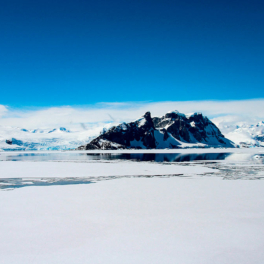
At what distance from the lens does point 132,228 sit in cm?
1149

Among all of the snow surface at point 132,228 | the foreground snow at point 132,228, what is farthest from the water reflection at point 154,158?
the snow surface at point 132,228

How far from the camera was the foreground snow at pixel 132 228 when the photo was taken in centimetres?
889

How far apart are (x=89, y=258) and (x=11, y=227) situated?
491cm

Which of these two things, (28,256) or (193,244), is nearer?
(28,256)

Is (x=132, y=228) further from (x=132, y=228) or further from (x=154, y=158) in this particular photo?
(x=154, y=158)

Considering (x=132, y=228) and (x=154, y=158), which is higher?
(x=154, y=158)

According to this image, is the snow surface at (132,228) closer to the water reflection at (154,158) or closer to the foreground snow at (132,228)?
the foreground snow at (132,228)

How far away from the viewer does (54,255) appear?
8867 millimetres

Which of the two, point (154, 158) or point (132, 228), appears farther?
point (154, 158)

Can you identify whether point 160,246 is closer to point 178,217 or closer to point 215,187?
point 178,217

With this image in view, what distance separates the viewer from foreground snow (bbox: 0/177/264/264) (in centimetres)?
889

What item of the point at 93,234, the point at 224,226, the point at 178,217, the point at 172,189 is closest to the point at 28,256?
the point at 93,234

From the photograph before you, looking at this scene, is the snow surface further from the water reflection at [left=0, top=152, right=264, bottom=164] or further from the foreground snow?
the water reflection at [left=0, top=152, right=264, bottom=164]

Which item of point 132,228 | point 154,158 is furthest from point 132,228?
point 154,158
